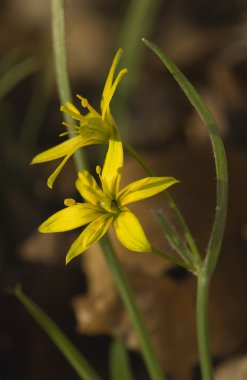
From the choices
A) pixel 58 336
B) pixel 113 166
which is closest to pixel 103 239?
pixel 58 336

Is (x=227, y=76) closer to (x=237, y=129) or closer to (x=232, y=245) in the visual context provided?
(x=237, y=129)

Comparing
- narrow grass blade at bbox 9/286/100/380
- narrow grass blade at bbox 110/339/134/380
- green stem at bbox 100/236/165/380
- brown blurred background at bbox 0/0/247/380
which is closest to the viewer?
narrow grass blade at bbox 9/286/100/380

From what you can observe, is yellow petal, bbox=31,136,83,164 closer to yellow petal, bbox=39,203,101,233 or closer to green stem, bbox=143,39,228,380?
yellow petal, bbox=39,203,101,233

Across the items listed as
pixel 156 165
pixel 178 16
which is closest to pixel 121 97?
pixel 156 165

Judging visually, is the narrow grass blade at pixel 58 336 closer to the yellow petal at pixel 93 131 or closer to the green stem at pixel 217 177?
the green stem at pixel 217 177

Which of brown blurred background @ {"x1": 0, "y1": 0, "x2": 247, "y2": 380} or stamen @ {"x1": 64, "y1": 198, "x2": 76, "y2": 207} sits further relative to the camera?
brown blurred background @ {"x1": 0, "y1": 0, "x2": 247, "y2": 380}

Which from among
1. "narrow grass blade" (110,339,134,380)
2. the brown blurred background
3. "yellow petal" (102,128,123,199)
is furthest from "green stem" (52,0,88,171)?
the brown blurred background

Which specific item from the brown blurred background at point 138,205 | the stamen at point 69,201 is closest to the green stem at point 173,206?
the stamen at point 69,201
